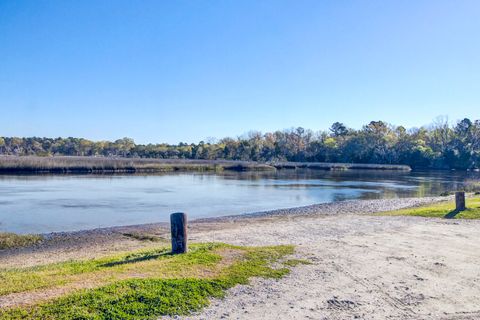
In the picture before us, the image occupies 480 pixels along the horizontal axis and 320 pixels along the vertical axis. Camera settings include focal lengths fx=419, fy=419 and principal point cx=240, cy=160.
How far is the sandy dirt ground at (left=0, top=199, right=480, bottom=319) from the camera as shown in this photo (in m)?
6.64

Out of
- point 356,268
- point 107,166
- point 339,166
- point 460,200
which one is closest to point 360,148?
point 339,166

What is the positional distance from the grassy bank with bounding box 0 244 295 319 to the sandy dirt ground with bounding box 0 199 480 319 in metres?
0.47

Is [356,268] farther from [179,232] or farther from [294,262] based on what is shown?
[179,232]

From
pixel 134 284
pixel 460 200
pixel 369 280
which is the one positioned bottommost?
pixel 369 280

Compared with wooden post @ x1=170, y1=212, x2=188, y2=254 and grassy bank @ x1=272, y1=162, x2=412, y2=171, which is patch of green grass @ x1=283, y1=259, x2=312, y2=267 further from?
grassy bank @ x1=272, y1=162, x2=412, y2=171

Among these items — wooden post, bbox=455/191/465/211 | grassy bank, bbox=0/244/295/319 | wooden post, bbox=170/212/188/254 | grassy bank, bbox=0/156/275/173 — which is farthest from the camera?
grassy bank, bbox=0/156/275/173

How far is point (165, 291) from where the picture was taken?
6848 millimetres

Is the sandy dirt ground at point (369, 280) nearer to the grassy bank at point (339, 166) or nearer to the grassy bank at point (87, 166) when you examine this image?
the grassy bank at point (87, 166)

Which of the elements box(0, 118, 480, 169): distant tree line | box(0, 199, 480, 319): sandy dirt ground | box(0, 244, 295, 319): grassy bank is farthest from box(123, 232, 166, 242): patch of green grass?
box(0, 118, 480, 169): distant tree line

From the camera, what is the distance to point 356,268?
28.8ft

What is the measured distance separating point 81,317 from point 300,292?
3589 millimetres

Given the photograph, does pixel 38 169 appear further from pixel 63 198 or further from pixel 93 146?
pixel 93 146

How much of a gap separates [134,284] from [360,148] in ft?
316

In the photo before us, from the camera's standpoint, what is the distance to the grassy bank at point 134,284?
6082 millimetres
